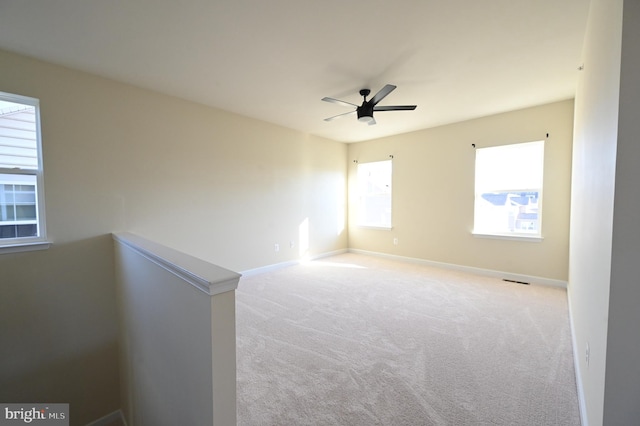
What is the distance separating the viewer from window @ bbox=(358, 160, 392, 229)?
5945 mm

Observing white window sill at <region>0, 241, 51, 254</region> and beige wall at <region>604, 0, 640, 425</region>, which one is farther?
white window sill at <region>0, 241, 51, 254</region>

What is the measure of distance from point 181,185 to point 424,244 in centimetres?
455

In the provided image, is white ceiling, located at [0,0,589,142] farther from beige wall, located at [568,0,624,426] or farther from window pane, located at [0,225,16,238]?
window pane, located at [0,225,16,238]

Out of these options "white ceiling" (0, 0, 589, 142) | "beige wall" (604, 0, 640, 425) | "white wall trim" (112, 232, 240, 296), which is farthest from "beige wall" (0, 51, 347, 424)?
"beige wall" (604, 0, 640, 425)

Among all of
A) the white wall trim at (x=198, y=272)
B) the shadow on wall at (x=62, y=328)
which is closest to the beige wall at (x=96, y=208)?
the shadow on wall at (x=62, y=328)

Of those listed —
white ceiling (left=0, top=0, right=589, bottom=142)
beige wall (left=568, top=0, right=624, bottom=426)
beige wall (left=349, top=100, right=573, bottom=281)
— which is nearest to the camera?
beige wall (left=568, top=0, right=624, bottom=426)

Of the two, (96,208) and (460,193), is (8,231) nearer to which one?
(96,208)

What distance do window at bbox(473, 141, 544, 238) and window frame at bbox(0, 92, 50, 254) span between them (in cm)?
600

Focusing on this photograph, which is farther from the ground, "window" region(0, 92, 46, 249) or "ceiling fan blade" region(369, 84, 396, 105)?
"ceiling fan blade" region(369, 84, 396, 105)

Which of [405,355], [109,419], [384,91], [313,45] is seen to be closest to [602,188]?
[405,355]

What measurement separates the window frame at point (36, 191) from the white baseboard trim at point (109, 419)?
77.4 inches

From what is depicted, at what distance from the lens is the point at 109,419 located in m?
2.86

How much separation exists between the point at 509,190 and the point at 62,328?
20.7 ft

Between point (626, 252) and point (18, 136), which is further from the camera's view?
point (18, 136)
